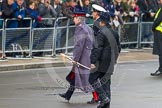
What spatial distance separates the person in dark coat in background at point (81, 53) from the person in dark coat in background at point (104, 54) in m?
0.82

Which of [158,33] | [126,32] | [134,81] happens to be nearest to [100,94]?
[134,81]

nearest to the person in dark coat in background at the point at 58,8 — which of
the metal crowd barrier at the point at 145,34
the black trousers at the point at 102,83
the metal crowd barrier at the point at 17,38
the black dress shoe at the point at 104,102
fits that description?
the metal crowd barrier at the point at 17,38

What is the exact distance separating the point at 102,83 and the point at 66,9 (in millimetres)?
9642

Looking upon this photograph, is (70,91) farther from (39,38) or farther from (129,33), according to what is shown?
(129,33)

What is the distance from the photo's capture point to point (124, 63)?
19.9 meters

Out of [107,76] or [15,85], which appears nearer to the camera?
[107,76]

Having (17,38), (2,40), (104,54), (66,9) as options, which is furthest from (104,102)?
(66,9)

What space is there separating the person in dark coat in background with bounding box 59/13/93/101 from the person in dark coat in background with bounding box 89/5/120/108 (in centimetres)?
82

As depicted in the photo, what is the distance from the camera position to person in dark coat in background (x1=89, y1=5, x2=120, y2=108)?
11281 mm

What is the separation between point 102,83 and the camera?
11.5 meters

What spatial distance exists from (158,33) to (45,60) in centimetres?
412

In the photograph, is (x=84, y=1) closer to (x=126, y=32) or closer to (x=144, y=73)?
(x=126, y=32)

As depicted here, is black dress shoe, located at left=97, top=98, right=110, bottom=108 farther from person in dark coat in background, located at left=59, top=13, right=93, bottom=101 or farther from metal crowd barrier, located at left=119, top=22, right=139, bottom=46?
metal crowd barrier, located at left=119, top=22, right=139, bottom=46

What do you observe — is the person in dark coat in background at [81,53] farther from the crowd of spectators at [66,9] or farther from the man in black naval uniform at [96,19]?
the crowd of spectators at [66,9]
